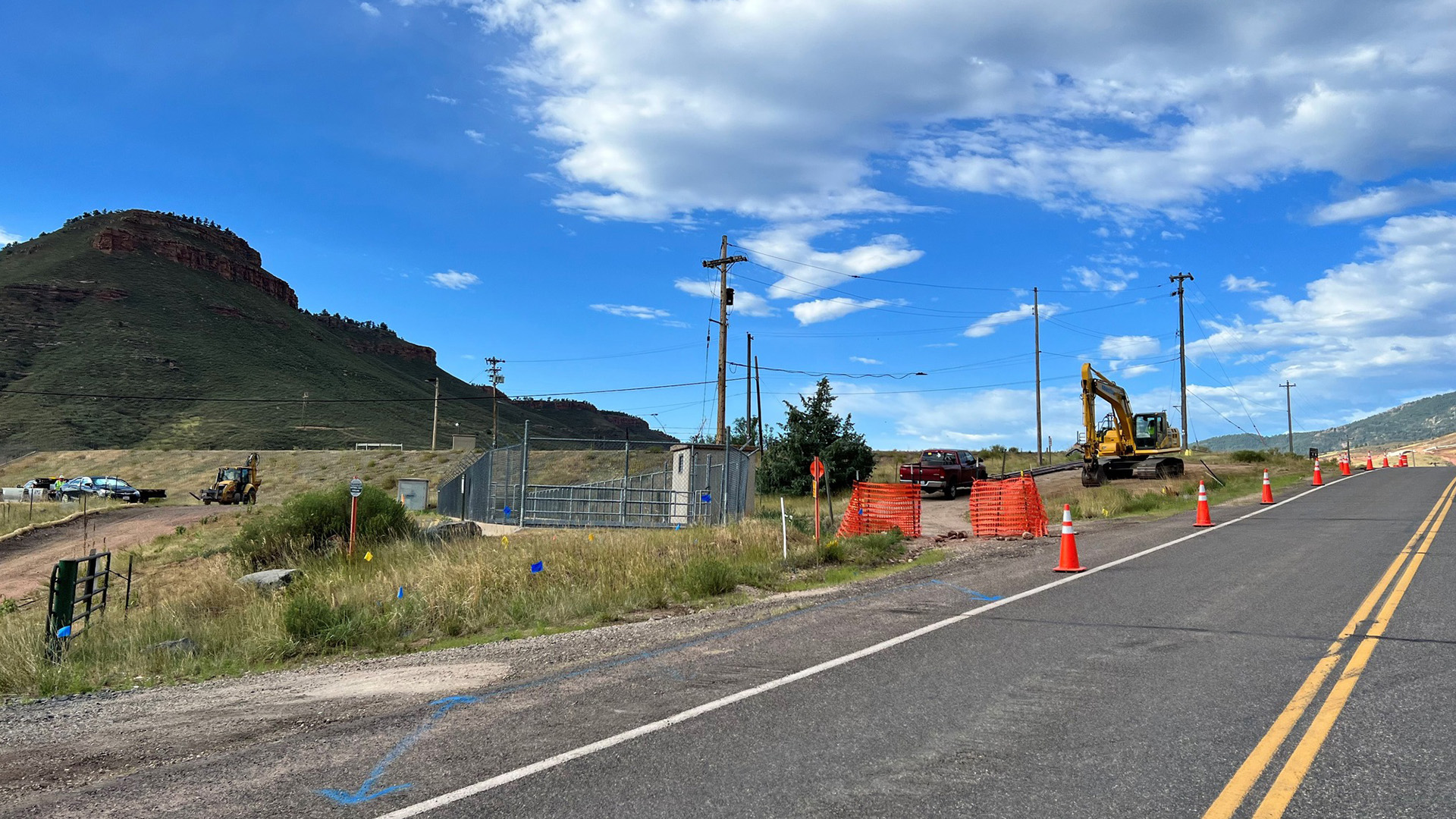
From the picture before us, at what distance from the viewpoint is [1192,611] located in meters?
8.43

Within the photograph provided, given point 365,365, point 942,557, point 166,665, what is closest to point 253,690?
point 166,665

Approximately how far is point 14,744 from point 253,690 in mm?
1730

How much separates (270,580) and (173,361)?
265 ft

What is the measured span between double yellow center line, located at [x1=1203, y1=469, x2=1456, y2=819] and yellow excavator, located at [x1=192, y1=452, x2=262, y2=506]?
148 feet

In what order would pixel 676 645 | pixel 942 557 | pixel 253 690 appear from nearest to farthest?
1. pixel 253 690
2. pixel 676 645
3. pixel 942 557

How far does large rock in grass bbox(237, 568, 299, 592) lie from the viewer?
49.0 feet

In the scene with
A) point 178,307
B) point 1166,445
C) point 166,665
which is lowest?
point 166,665

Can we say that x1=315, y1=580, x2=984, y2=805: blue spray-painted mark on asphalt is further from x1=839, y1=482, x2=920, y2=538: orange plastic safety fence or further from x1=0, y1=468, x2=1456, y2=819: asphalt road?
x1=839, y1=482, x2=920, y2=538: orange plastic safety fence

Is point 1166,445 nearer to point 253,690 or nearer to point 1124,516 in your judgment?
point 1124,516

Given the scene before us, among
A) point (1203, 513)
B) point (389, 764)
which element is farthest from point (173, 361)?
point (389, 764)

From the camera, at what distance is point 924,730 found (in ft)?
16.3

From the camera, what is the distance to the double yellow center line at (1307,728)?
3.83m

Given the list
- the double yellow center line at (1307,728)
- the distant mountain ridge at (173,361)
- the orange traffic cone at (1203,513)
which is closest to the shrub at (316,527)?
the orange traffic cone at (1203,513)

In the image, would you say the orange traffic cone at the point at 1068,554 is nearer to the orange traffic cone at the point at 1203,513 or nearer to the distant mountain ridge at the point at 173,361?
the orange traffic cone at the point at 1203,513
